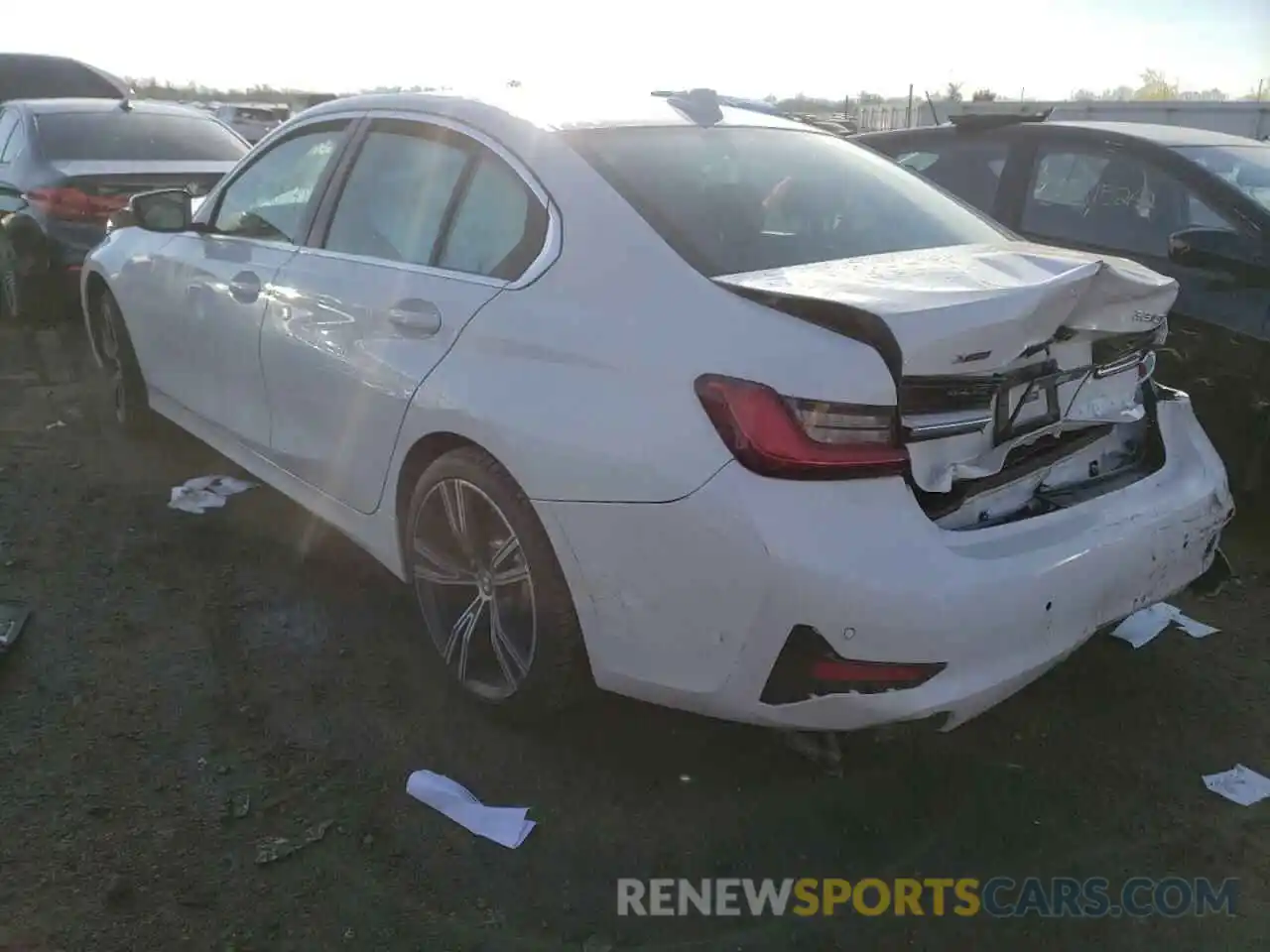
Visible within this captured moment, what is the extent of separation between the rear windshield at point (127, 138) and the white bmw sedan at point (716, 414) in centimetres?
446

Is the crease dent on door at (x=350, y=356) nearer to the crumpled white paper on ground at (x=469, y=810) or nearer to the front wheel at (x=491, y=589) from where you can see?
the front wheel at (x=491, y=589)

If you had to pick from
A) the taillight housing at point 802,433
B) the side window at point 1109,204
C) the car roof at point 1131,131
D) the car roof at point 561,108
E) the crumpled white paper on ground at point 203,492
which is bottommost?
the crumpled white paper on ground at point 203,492

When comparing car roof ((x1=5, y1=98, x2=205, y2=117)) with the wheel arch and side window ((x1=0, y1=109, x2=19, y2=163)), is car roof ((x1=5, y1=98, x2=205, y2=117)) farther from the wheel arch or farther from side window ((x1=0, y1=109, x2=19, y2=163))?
the wheel arch

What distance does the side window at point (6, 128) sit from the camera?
25.1 feet

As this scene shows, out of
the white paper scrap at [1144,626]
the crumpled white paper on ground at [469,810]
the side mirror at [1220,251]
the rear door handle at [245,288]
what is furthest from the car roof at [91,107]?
the white paper scrap at [1144,626]

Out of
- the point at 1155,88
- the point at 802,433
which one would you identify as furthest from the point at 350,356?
the point at 1155,88

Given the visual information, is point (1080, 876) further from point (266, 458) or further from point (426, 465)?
point (266, 458)

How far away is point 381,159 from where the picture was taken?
3.44 meters

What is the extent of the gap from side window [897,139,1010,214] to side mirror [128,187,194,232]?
3.25 m

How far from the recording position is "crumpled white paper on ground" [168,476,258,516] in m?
4.63

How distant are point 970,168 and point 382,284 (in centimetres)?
334

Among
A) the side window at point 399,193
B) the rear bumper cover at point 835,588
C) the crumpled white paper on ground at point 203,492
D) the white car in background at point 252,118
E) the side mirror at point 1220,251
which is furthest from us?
the white car in background at point 252,118

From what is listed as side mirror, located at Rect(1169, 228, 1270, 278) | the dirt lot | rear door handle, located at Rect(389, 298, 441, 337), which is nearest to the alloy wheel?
the dirt lot

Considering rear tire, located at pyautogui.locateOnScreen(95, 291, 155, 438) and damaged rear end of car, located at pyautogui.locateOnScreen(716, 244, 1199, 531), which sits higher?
damaged rear end of car, located at pyautogui.locateOnScreen(716, 244, 1199, 531)
